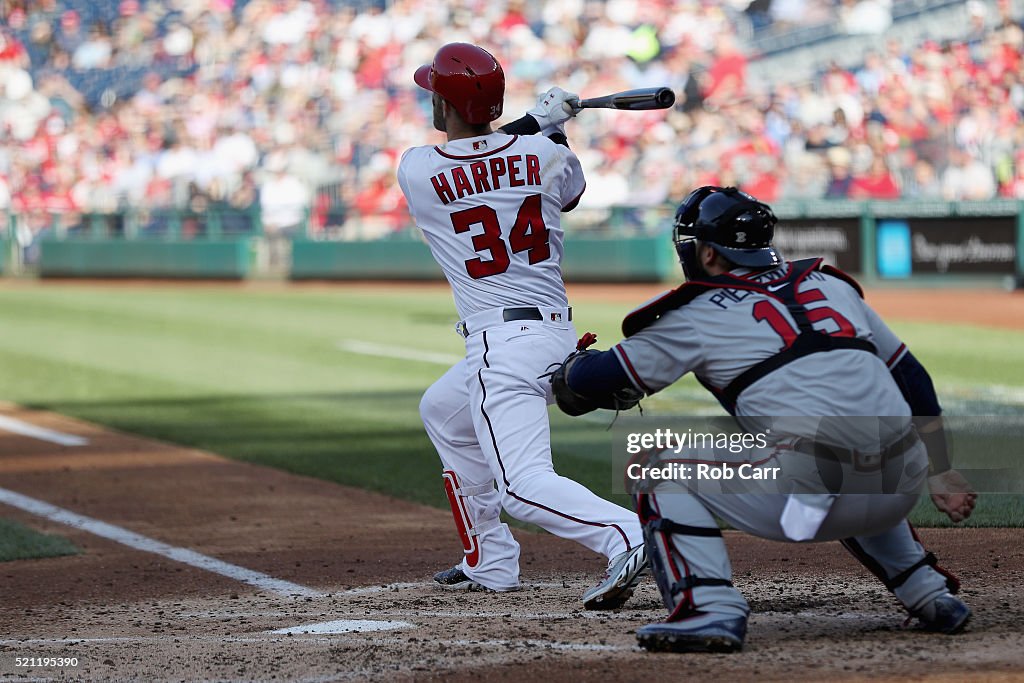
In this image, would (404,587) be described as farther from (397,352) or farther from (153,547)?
(397,352)

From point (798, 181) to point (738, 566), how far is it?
15203 mm

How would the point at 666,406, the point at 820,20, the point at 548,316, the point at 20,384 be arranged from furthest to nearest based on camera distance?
the point at 820,20 < the point at 20,384 < the point at 666,406 < the point at 548,316

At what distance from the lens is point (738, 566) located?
18.1 ft

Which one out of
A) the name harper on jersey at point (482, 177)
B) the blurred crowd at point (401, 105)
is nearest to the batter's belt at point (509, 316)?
the name harper on jersey at point (482, 177)

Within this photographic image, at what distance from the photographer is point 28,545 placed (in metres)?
6.49

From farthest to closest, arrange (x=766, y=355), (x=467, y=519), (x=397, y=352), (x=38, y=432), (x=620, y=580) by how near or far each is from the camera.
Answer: (x=397, y=352) → (x=38, y=432) → (x=467, y=519) → (x=620, y=580) → (x=766, y=355)

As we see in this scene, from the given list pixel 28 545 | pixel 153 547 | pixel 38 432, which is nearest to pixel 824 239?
pixel 38 432

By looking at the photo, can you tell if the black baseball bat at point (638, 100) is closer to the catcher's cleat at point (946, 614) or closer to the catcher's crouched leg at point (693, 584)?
the catcher's crouched leg at point (693, 584)

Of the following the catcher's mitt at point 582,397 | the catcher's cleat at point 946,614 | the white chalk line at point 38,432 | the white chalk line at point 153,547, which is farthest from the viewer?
the white chalk line at point 38,432

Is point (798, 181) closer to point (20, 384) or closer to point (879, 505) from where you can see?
point (20, 384)

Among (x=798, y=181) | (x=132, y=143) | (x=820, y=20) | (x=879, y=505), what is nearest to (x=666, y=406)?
(x=879, y=505)

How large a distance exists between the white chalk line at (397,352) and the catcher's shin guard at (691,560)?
9.12 metres

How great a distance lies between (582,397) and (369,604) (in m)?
1.50

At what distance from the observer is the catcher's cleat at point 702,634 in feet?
12.6
